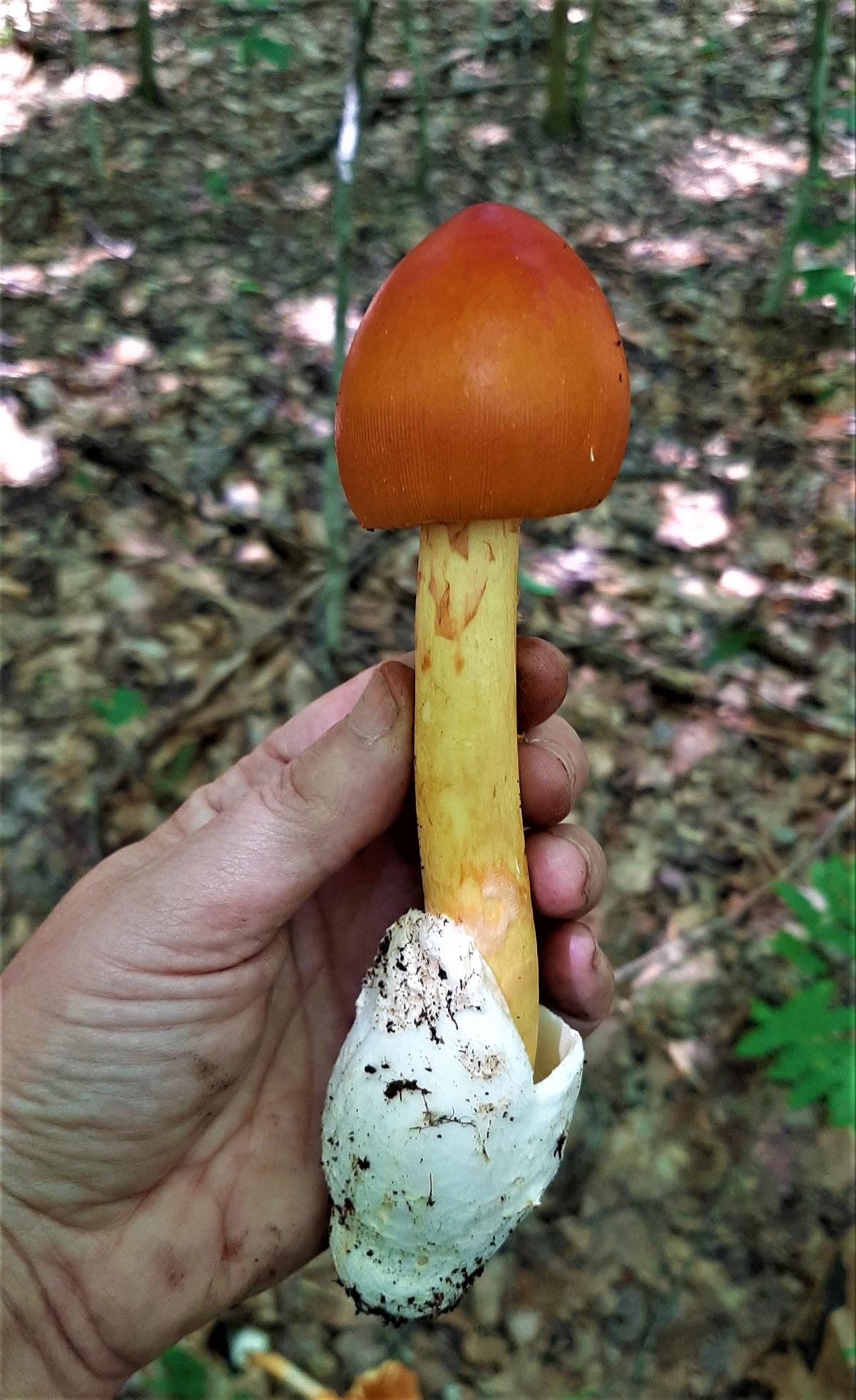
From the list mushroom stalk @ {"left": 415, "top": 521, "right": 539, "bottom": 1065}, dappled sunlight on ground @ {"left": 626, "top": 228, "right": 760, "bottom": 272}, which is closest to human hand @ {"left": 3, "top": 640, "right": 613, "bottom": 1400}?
mushroom stalk @ {"left": 415, "top": 521, "right": 539, "bottom": 1065}

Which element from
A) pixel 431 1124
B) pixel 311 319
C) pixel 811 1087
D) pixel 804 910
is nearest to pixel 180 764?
pixel 431 1124

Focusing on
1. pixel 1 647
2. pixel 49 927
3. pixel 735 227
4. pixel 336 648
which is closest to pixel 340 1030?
pixel 49 927

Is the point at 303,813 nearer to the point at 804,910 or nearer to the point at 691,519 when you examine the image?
the point at 804,910

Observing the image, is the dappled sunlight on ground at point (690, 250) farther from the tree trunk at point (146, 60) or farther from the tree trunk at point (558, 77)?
the tree trunk at point (146, 60)

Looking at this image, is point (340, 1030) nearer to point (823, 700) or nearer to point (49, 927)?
point (49, 927)

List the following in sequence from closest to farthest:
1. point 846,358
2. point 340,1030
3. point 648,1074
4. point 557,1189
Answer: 1. point 340,1030
2. point 557,1189
3. point 648,1074
4. point 846,358

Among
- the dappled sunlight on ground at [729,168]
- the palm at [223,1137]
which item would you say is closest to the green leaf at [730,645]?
the palm at [223,1137]
